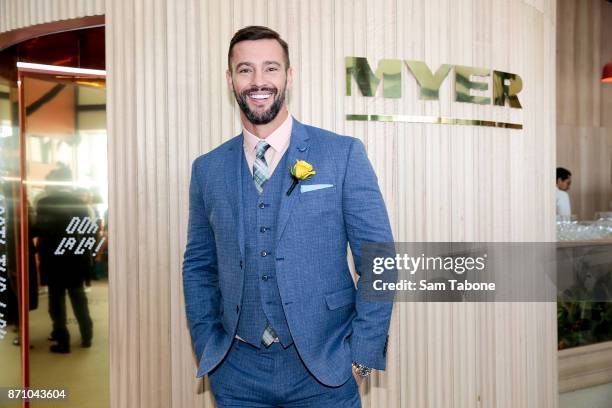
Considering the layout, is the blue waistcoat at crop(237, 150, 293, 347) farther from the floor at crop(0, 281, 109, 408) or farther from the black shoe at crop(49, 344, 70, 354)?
the black shoe at crop(49, 344, 70, 354)

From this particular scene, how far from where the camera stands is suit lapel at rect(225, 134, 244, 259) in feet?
6.34

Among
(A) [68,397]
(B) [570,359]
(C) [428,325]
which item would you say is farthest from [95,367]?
(B) [570,359]

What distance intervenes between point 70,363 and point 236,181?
8.78 feet

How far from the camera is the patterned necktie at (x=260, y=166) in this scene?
Answer: 1.97 meters

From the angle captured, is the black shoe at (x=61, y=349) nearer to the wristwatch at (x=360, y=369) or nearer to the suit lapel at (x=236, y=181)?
the suit lapel at (x=236, y=181)

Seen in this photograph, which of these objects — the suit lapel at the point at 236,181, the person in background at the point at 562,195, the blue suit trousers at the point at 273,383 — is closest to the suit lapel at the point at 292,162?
the suit lapel at the point at 236,181

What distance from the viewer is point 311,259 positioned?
1924 mm

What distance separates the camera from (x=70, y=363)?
405 cm

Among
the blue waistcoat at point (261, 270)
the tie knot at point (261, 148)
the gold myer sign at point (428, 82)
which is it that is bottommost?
the blue waistcoat at point (261, 270)

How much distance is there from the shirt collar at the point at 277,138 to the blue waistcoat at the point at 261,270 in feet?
0.38

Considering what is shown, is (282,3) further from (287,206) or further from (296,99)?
(287,206)

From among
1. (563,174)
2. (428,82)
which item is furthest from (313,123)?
(563,174)

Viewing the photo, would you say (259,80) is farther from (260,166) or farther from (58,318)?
(58,318)

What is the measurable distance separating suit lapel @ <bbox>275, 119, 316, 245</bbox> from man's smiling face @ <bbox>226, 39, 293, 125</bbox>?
0.10 metres
